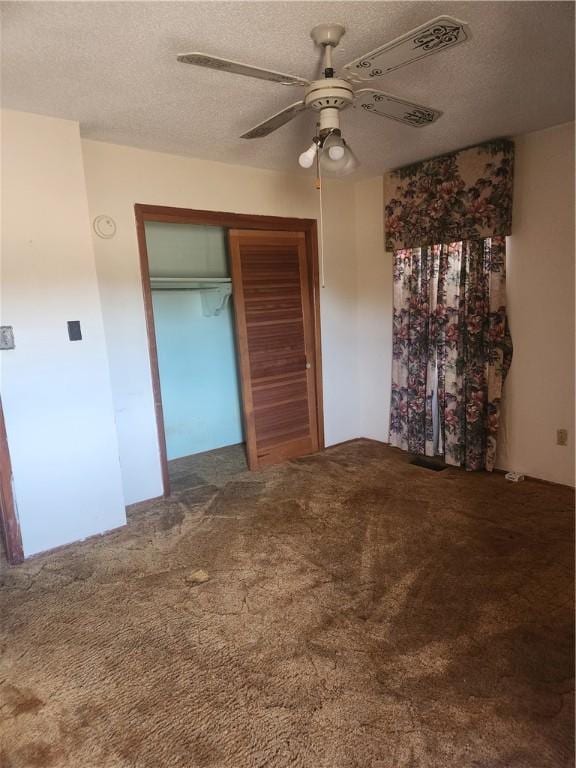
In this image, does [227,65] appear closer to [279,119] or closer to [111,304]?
[279,119]

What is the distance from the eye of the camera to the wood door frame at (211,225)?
3287 millimetres

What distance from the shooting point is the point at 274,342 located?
4047mm

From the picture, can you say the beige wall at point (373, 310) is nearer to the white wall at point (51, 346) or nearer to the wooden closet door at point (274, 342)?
the wooden closet door at point (274, 342)

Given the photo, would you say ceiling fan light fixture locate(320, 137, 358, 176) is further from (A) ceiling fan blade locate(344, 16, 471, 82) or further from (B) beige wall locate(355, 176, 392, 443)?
(B) beige wall locate(355, 176, 392, 443)

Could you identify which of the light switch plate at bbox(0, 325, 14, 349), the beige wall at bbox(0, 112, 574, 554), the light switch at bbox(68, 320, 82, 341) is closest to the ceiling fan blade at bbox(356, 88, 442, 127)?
the beige wall at bbox(0, 112, 574, 554)

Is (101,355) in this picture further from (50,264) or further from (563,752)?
(563,752)

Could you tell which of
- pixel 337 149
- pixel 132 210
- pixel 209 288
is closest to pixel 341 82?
pixel 337 149

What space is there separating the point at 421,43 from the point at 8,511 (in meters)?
3.02

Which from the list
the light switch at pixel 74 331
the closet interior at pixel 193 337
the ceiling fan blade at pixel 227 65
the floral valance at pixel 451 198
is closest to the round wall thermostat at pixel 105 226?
the light switch at pixel 74 331

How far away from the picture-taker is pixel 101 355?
114 inches

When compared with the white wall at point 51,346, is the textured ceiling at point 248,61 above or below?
above

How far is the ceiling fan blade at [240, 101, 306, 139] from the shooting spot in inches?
78.7

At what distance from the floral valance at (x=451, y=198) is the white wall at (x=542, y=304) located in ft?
0.45

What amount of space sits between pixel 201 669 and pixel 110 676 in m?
0.36
